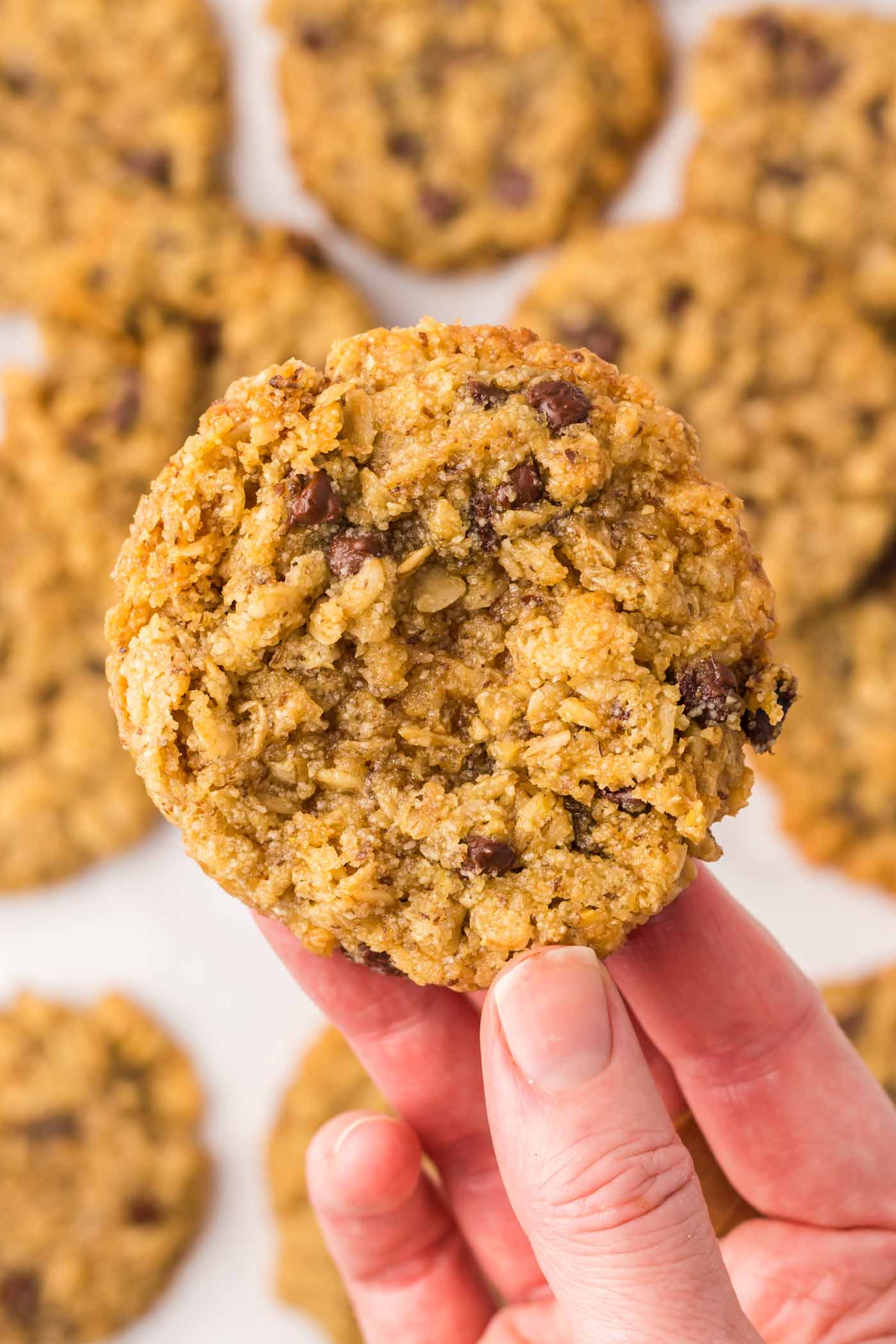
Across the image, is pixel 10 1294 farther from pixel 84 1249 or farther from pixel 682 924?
pixel 682 924

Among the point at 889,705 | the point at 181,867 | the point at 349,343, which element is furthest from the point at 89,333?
the point at 889,705

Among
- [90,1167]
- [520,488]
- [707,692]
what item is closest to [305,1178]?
[90,1167]

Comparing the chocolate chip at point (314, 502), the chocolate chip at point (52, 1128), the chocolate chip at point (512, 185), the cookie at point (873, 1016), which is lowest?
the cookie at point (873, 1016)

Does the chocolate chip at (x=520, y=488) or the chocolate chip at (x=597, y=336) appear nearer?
the chocolate chip at (x=520, y=488)

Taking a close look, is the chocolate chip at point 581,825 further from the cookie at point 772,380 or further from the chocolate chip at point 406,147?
the chocolate chip at point 406,147

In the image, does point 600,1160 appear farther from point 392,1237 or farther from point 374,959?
point 392,1237

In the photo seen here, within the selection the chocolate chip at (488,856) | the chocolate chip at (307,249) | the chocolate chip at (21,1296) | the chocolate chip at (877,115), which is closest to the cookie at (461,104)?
the chocolate chip at (307,249)

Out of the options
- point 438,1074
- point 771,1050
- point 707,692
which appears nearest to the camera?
point 707,692
